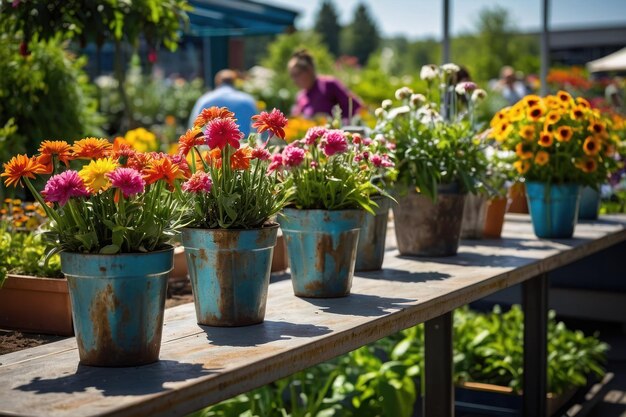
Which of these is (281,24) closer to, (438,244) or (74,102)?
(74,102)

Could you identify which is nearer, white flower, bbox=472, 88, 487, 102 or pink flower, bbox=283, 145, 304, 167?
pink flower, bbox=283, 145, 304, 167

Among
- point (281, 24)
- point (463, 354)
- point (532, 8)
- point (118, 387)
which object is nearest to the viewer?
point (118, 387)

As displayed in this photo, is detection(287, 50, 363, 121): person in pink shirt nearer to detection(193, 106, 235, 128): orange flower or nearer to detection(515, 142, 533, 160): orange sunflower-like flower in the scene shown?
detection(515, 142, 533, 160): orange sunflower-like flower

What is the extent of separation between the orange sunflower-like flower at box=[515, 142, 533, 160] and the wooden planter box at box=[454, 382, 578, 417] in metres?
0.91

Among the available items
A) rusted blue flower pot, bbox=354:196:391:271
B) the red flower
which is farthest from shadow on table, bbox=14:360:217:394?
rusted blue flower pot, bbox=354:196:391:271

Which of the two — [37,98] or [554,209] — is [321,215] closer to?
[554,209]

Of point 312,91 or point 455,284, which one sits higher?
point 312,91

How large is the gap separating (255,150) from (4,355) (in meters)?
0.63

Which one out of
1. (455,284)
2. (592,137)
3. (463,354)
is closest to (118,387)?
(455,284)

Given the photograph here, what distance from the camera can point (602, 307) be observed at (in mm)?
4746

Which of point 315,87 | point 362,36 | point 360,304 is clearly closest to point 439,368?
point 360,304

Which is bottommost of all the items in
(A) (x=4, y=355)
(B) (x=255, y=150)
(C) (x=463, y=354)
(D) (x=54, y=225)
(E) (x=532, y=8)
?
(C) (x=463, y=354)

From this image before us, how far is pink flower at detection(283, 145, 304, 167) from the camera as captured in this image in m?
2.20

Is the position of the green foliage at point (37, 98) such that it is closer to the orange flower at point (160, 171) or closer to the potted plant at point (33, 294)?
the potted plant at point (33, 294)
